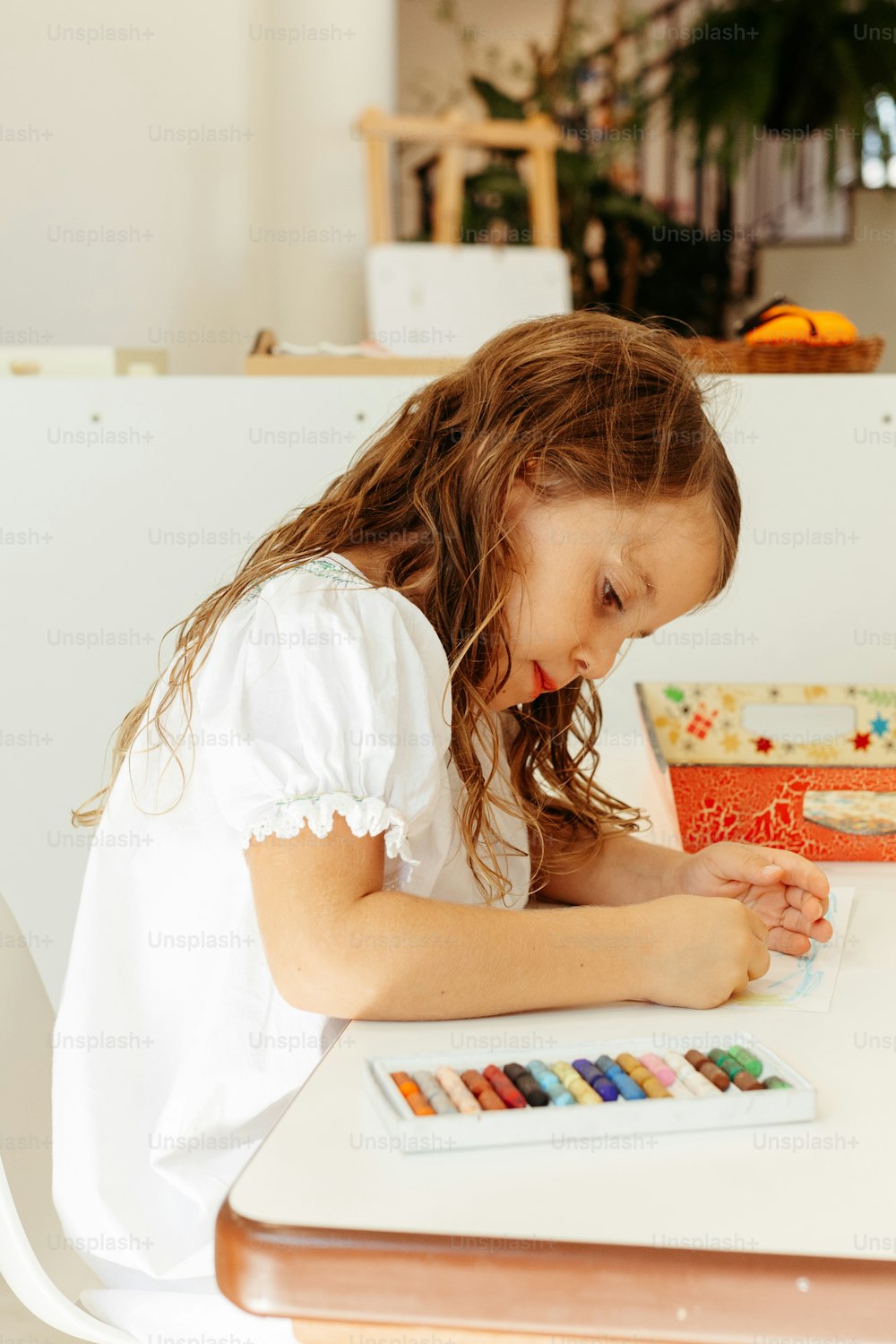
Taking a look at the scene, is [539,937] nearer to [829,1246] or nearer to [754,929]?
[754,929]

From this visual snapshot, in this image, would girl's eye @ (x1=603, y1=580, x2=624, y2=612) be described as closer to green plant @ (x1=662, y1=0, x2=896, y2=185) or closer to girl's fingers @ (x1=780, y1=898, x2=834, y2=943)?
girl's fingers @ (x1=780, y1=898, x2=834, y2=943)

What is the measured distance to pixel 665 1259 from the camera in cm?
45

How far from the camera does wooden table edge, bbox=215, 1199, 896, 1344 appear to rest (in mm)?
441

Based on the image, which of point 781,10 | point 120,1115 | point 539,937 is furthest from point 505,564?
point 781,10

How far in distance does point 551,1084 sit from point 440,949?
0.43 feet

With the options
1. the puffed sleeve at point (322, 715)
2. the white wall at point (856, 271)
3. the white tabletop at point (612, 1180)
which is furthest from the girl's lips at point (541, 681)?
the white wall at point (856, 271)

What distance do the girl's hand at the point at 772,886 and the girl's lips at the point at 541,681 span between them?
169 mm

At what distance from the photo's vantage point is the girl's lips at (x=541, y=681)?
887 mm

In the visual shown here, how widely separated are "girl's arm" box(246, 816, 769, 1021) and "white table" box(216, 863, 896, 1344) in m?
0.09

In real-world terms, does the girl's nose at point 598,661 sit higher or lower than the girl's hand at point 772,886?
higher

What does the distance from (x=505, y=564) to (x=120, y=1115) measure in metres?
0.41

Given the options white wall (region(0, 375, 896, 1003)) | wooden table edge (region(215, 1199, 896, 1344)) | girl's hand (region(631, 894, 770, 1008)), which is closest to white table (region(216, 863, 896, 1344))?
wooden table edge (region(215, 1199, 896, 1344))

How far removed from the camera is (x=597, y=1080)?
1.85 ft

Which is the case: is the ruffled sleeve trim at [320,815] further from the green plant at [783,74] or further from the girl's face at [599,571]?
the green plant at [783,74]
